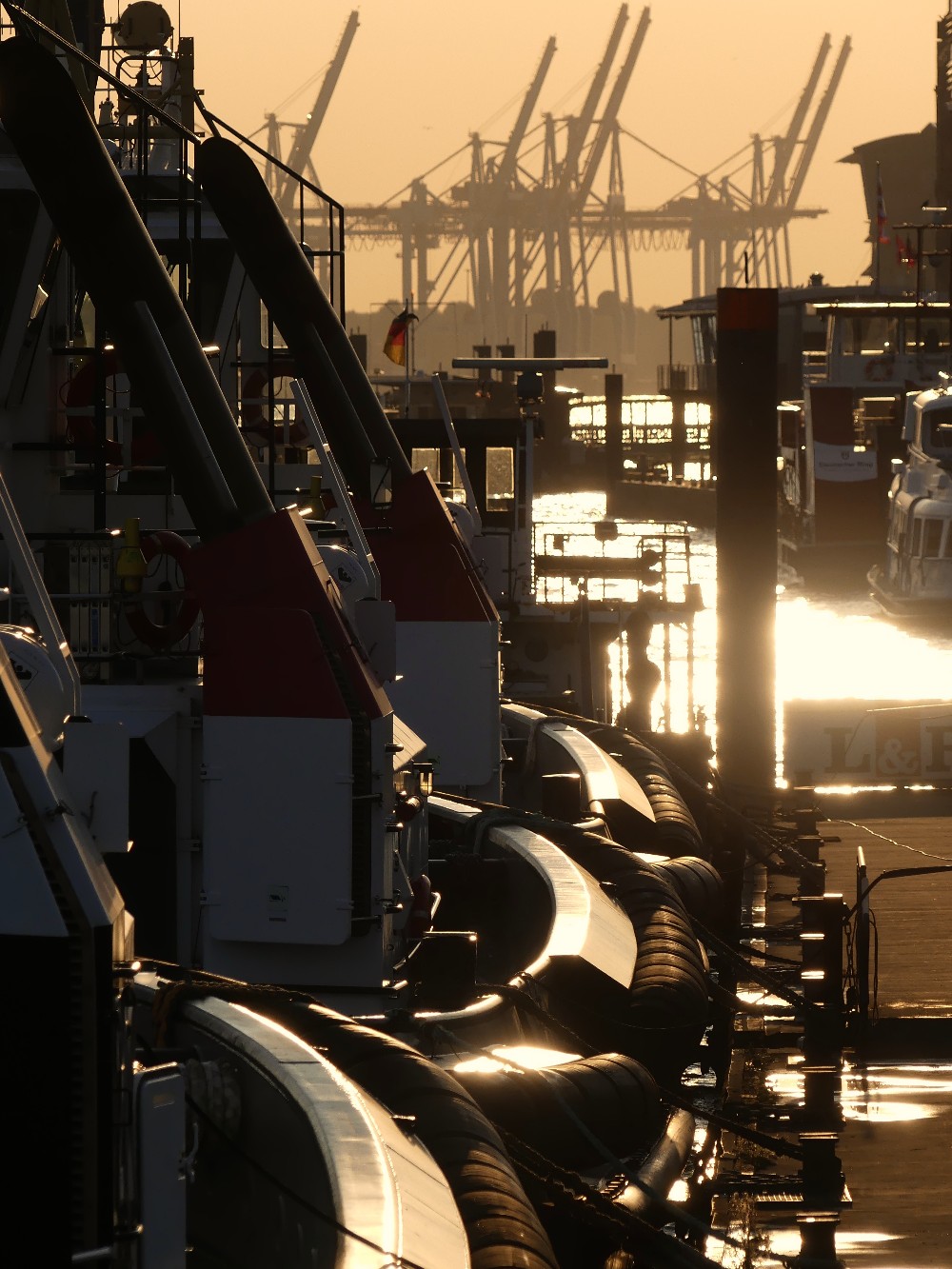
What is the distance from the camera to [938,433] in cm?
6194

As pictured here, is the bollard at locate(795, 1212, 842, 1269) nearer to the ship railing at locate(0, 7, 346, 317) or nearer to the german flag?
the ship railing at locate(0, 7, 346, 317)

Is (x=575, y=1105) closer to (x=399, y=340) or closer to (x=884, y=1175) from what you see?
(x=884, y=1175)

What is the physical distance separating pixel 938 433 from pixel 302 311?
45.4 m

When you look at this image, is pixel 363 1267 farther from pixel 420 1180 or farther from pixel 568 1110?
pixel 568 1110

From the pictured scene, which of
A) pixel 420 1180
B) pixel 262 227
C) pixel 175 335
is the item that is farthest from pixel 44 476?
pixel 420 1180

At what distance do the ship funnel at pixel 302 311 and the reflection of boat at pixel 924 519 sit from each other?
1722 inches

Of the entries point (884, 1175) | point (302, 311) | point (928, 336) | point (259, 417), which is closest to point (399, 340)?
point (259, 417)

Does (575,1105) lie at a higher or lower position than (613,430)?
lower

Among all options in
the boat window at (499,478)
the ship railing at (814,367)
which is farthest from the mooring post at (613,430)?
the boat window at (499,478)

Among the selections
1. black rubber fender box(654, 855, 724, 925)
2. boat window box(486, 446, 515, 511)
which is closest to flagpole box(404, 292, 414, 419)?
boat window box(486, 446, 515, 511)

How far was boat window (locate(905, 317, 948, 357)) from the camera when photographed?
268 ft

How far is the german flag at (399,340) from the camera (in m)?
30.2

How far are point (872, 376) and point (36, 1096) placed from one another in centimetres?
7790

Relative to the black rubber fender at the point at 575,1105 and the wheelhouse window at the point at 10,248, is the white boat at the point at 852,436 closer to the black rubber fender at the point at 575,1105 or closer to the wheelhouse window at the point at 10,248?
the wheelhouse window at the point at 10,248
